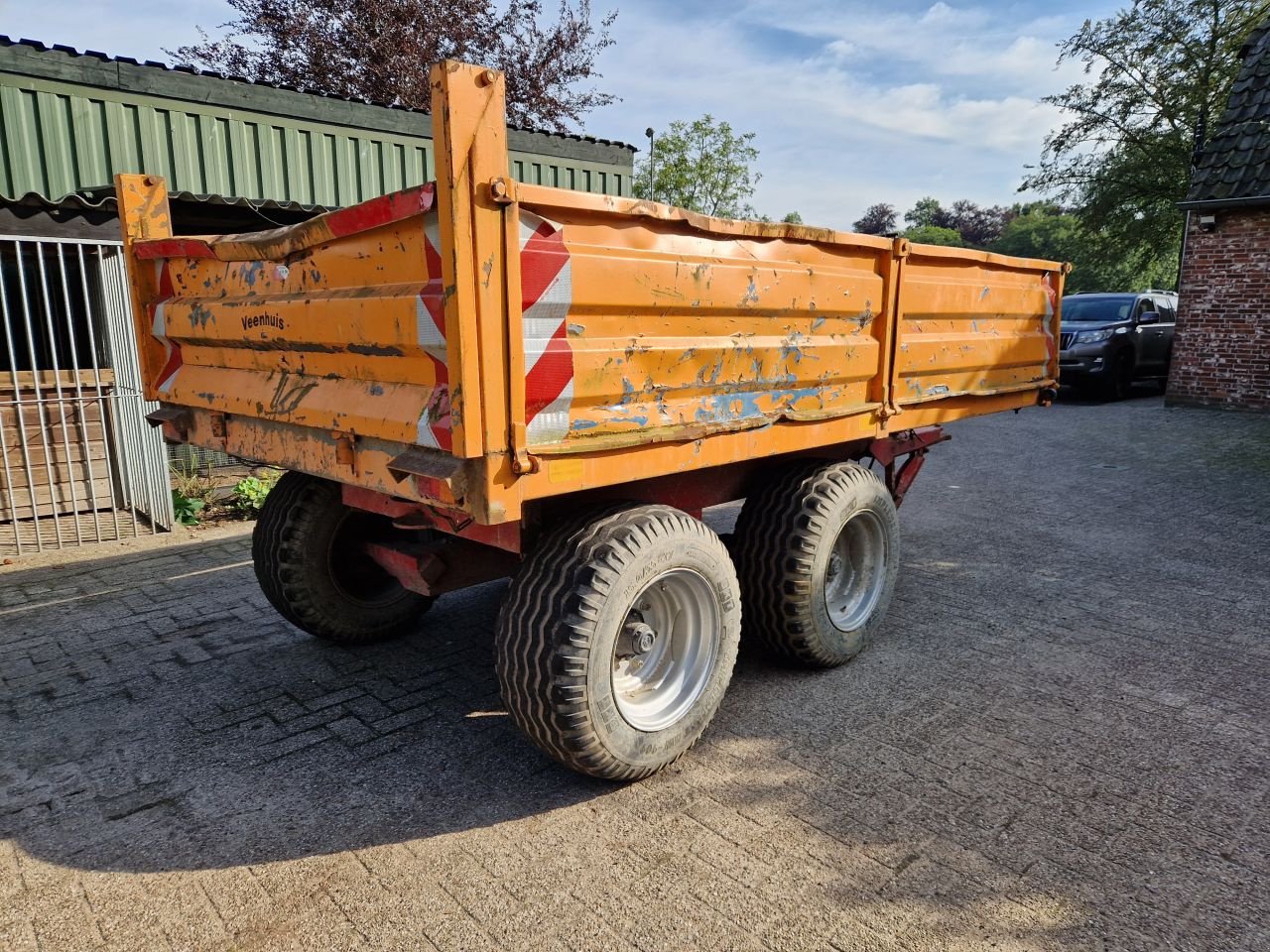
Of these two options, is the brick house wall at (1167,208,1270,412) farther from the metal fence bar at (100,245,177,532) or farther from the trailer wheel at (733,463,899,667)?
the metal fence bar at (100,245,177,532)

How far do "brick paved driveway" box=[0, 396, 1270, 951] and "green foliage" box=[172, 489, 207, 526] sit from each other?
181cm

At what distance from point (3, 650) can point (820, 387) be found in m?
4.29

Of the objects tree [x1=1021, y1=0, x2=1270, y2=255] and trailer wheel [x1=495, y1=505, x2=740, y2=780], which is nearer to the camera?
trailer wheel [x1=495, y1=505, x2=740, y2=780]

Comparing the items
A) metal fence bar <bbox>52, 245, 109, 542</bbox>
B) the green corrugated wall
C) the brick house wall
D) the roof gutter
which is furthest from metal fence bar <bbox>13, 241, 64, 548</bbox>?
the brick house wall

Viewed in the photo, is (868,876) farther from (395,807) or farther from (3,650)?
(3,650)

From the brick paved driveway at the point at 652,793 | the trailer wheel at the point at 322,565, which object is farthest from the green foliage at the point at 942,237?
the trailer wheel at the point at 322,565

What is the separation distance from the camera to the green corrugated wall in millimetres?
7043

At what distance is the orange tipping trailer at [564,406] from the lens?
95.9 inches

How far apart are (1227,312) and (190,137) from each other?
1353cm

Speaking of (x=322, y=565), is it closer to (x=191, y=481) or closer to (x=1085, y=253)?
(x=191, y=481)

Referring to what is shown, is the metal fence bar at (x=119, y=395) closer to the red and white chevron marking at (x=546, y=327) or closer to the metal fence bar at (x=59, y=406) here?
the metal fence bar at (x=59, y=406)

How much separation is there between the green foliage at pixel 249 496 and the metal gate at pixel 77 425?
0.58 metres

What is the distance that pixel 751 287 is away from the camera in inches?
125

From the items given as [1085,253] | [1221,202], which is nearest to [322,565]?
[1221,202]
